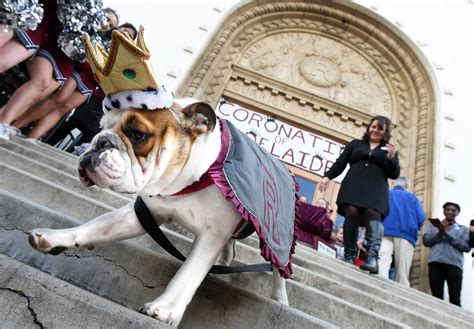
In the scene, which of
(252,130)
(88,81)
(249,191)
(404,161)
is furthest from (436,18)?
(249,191)

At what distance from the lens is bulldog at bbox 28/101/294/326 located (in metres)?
0.80

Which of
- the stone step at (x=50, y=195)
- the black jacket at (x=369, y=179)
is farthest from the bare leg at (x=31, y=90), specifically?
the black jacket at (x=369, y=179)

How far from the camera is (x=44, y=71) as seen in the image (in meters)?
2.35

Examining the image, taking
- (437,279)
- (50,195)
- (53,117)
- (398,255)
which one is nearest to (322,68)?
(398,255)

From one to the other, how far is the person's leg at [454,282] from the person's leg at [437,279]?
0.24ft

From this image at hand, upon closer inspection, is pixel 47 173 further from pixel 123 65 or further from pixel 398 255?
pixel 398 255

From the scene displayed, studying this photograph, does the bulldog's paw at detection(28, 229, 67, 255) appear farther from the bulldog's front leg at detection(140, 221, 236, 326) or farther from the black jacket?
A: the black jacket

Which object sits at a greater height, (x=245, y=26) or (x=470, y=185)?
(x=245, y=26)

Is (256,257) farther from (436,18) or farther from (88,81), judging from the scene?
(436,18)

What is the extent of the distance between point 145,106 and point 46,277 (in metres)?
0.41

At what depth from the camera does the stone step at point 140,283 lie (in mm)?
956

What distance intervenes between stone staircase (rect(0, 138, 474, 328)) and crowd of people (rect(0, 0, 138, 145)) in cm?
59

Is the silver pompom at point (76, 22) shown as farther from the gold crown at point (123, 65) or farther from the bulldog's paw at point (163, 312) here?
the bulldog's paw at point (163, 312)

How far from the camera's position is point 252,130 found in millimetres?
6133
